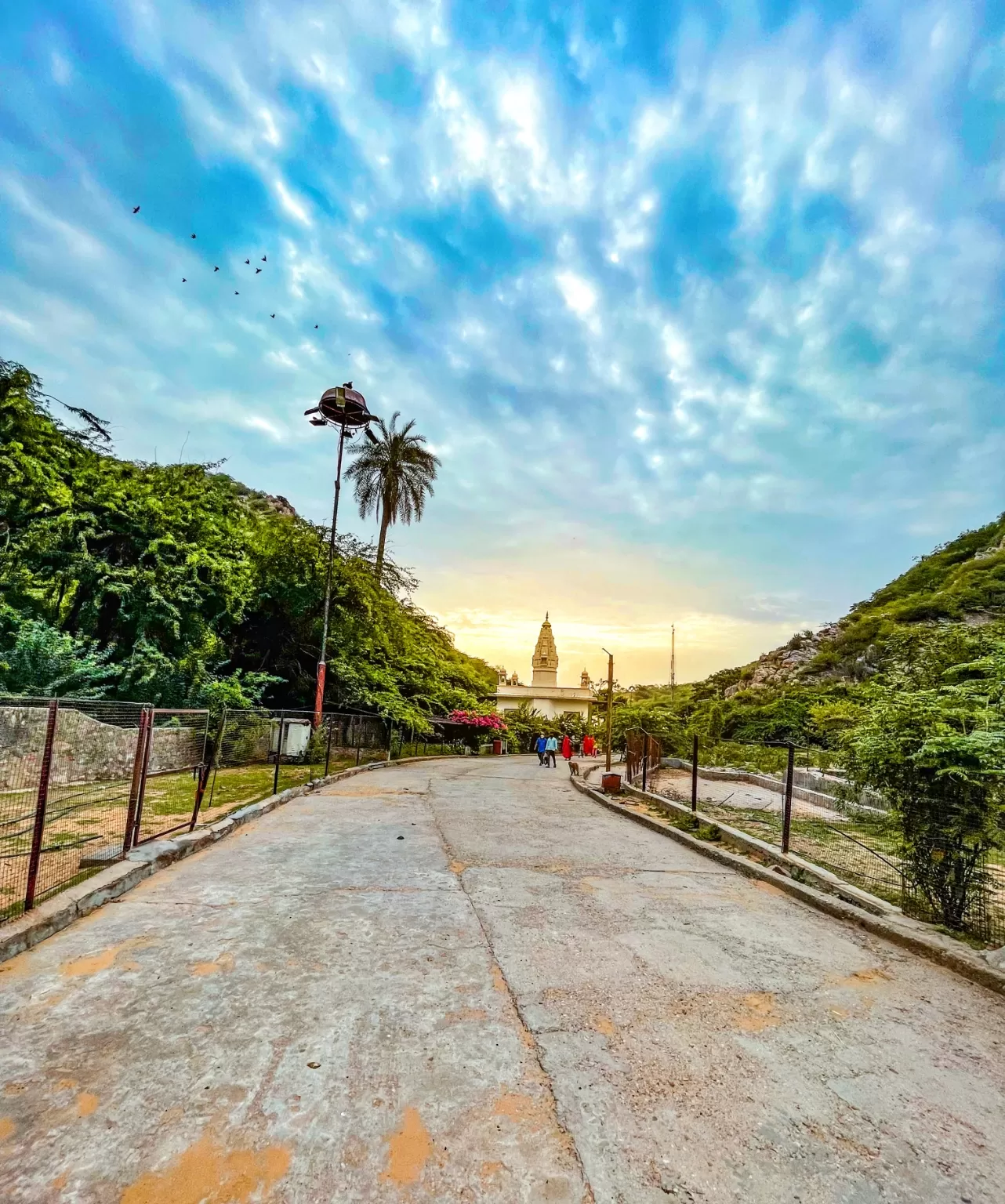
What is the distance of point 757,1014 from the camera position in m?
3.37

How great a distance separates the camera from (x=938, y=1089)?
277 cm

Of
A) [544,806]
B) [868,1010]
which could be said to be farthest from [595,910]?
[544,806]

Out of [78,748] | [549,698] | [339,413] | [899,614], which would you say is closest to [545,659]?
[549,698]

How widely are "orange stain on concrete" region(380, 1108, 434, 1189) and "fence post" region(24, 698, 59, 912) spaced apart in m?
3.51

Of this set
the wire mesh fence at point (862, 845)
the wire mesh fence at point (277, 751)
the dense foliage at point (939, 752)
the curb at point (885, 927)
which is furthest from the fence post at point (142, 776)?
the wire mesh fence at point (862, 845)

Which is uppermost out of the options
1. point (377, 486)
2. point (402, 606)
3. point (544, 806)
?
point (377, 486)

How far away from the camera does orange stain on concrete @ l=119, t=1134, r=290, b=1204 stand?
1.94 meters

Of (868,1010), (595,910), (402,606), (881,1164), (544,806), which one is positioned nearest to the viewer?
(881,1164)

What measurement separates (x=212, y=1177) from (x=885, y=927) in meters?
5.10

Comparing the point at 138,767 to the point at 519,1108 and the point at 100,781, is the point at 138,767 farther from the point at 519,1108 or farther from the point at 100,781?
the point at 519,1108

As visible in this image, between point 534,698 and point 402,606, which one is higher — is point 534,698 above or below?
below

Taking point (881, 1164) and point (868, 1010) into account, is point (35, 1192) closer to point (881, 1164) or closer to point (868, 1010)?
point (881, 1164)

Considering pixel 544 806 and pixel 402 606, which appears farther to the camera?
pixel 402 606

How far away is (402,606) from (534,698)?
28.3 meters
